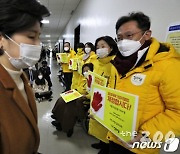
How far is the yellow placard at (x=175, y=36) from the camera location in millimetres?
1457

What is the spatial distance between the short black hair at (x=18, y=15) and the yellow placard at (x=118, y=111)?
27.5 inches

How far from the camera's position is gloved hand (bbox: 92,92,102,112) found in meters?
1.55

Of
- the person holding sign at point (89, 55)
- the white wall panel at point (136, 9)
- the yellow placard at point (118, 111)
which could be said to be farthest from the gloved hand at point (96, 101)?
the person holding sign at point (89, 55)

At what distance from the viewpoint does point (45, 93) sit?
15.4 ft

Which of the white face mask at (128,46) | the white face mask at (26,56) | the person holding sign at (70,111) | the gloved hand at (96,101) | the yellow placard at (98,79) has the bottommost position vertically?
the person holding sign at (70,111)

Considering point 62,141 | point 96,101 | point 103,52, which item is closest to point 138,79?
point 96,101

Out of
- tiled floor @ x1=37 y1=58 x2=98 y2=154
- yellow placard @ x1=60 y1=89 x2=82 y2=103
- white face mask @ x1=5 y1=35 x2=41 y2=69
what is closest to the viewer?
white face mask @ x1=5 y1=35 x2=41 y2=69

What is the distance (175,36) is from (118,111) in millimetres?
770

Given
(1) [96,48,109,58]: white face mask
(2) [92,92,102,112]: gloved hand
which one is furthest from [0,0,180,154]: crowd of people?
(1) [96,48,109,58]: white face mask

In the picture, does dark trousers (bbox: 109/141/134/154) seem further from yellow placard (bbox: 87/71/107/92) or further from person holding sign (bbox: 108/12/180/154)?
yellow placard (bbox: 87/71/107/92)

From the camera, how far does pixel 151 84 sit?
1177 millimetres

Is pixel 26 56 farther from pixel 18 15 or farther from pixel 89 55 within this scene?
pixel 89 55

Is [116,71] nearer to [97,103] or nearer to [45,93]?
[97,103]

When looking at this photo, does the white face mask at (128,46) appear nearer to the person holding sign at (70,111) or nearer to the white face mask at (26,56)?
the white face mask at (26,56)
